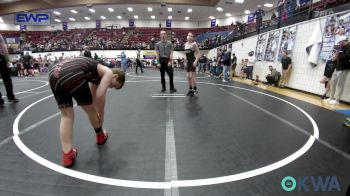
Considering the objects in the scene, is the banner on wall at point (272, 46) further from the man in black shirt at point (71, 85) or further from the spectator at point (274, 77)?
the man in black shirt at point (71, 85)

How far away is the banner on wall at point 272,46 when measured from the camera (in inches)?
369

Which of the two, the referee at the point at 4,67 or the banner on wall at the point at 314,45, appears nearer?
the referee at the point at 4,67

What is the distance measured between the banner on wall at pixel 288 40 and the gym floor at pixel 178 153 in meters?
4.90

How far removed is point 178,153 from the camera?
234cm

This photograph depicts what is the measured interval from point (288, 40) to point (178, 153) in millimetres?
7970

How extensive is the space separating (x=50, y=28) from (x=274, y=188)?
4098cm

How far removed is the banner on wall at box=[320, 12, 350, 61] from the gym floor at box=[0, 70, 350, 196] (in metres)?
2.99

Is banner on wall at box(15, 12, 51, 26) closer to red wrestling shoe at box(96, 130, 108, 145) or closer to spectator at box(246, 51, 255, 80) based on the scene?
spectator at box(246, 51, 255, 80)

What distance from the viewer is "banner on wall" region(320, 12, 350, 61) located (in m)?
5.74

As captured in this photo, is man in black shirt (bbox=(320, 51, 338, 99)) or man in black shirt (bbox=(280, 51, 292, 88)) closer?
man in black shirt (bbox=(320, 51, 338, 99))

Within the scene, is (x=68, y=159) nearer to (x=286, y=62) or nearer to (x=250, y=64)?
(x=286, y=62)

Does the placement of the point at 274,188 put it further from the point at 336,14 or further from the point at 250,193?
the point at 336,14

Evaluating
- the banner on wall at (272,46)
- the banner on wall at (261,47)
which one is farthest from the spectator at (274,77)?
the banner on wall at (261,47)

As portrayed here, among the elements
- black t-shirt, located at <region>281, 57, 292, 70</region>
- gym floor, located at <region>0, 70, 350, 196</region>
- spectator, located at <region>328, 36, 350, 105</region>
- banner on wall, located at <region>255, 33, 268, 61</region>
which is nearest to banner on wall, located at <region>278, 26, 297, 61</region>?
black t-shirt, located at <region>281, 57, 292, 70</region>
